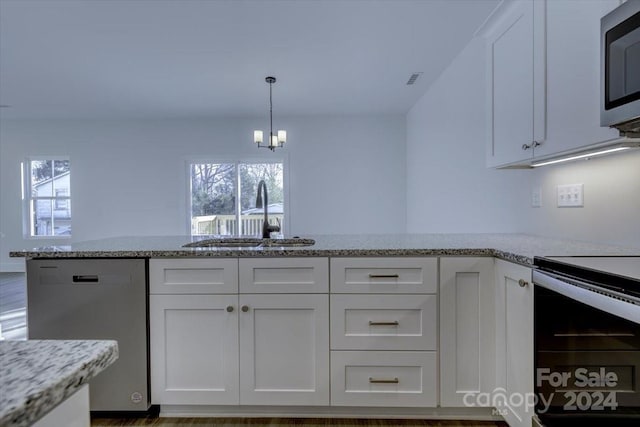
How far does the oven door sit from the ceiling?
2.30 meters

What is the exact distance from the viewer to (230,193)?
6004 millimetres

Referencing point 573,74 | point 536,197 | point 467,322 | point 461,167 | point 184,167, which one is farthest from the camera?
point 184,167

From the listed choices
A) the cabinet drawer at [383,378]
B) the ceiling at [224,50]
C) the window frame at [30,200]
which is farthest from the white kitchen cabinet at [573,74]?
the window frame at [30,200]

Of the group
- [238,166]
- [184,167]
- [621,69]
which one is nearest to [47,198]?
[184,167]

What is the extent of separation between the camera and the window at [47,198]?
610 centimetres

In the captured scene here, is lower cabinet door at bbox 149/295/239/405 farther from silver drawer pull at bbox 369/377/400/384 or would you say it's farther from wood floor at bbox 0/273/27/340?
wood floor at bbox 0/273/27/340

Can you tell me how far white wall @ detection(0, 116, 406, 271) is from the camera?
5816 millimetres

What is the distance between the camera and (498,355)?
1669mm

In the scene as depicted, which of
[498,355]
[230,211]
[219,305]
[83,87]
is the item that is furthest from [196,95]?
[498,355]

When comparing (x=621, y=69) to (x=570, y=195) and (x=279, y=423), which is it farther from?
(x=279, y=423)

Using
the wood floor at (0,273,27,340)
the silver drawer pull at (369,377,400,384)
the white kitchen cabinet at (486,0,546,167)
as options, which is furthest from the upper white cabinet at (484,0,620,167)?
the wood floor at (0,273,27,340)

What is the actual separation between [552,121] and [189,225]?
549cm

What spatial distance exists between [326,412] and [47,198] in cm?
657

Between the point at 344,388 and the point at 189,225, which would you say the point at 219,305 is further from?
the point at 189,225
